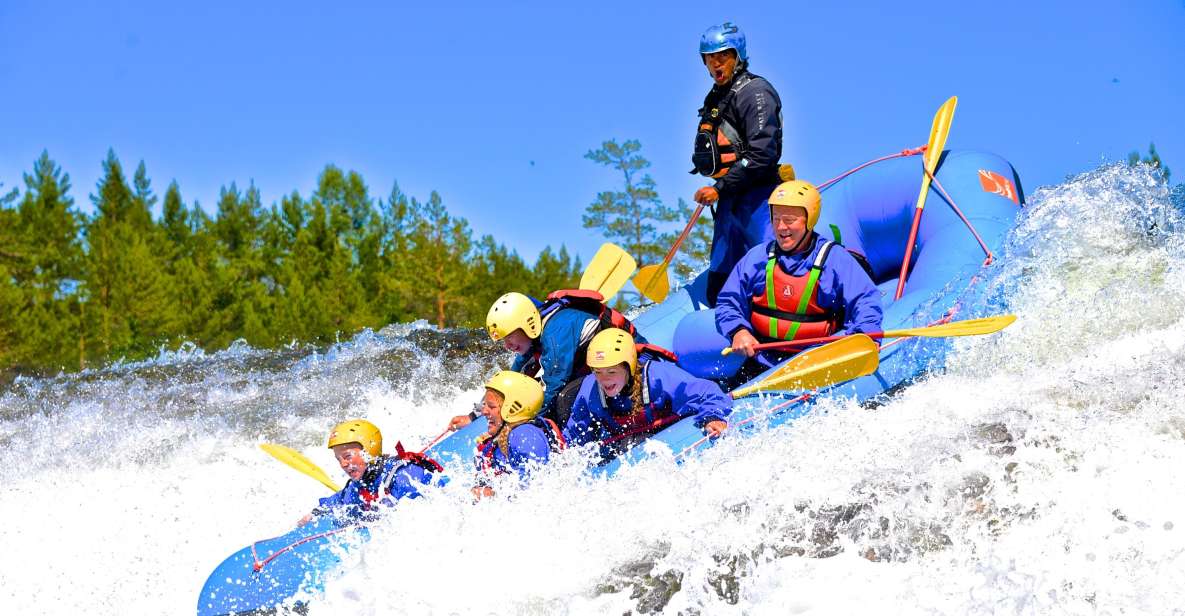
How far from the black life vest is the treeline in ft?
72.4

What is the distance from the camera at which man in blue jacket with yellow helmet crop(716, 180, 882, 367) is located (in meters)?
4.39

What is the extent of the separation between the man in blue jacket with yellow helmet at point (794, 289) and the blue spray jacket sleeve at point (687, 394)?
0.26 metres

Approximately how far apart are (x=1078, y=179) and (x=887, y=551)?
8.76 feet

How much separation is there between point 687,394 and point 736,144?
1.55 m

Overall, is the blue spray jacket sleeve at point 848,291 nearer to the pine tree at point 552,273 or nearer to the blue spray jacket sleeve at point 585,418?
the blue spray jacket sleeve at point 585,418

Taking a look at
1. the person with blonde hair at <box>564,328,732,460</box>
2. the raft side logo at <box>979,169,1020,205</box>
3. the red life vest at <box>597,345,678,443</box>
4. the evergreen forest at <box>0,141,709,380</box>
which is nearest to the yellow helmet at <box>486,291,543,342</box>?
the person with blonde hair at <box>564,328,732,460</box>

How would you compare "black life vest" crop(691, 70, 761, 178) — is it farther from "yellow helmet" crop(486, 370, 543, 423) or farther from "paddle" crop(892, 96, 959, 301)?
"yellow helmet" crop(486, 370, 543, 423)

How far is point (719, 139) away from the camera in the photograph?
5.37m

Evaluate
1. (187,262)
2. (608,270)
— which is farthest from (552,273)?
(608,270)

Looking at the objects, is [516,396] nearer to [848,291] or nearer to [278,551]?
[278,551]

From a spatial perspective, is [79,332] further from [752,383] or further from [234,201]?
[752,383]

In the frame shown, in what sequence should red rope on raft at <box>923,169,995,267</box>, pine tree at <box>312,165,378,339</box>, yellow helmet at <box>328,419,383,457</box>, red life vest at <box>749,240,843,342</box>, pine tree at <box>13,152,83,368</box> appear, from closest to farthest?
red life vest at <box>749,240,843,342</box>
yellow helmet at <box>328,419,383,457</box>
red rope on raft at <box>923,169,995,267</box>
pine tree at <box>13,152,83,368</box>
pine tree at <box>312,165,378,339</box>

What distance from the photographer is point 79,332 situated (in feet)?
84.0

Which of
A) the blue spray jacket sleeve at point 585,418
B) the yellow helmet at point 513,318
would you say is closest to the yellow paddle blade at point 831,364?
the blue spray jacket sleeve at point 585,418
